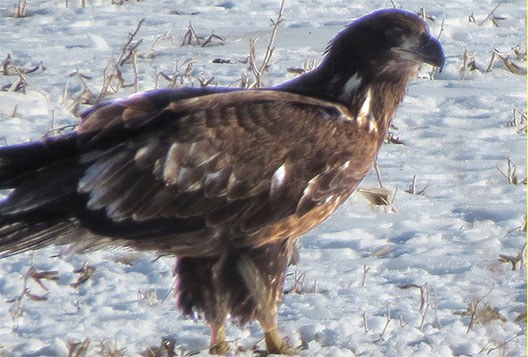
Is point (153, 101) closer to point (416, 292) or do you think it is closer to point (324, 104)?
point (324, 104)

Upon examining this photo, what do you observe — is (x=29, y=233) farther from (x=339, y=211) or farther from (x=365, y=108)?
(x=339, y=211)

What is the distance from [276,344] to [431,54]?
4.34 feet

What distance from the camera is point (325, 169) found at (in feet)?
17.3

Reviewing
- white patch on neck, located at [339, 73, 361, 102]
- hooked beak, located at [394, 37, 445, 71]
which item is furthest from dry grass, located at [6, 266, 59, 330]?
hooked beak, located at [394, 37, 445, 71]

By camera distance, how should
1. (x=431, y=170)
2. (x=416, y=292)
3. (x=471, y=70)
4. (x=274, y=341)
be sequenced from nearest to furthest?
(x=274, y=341)
(x=416, y=292)
(x=431, y=170)
(x=471, y=70)

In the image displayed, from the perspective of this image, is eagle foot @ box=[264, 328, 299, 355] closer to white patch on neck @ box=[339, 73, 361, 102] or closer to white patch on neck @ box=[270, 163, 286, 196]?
white patch on neck @ box=[270, 163, 286, 196]

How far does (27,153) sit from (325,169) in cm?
114

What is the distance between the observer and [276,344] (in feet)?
18.1

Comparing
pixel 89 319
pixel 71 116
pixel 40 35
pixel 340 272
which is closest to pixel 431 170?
pixel 340 272

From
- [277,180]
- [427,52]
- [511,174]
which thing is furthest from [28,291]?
[511,174]

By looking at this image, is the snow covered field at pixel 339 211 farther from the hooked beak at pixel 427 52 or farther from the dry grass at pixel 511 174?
the hooked beak at pixel 427 52

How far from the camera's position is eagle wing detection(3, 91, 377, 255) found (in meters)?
5.15

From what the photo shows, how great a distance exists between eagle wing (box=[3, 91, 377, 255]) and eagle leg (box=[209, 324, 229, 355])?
15.7 inches

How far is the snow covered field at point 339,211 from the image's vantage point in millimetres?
5582
